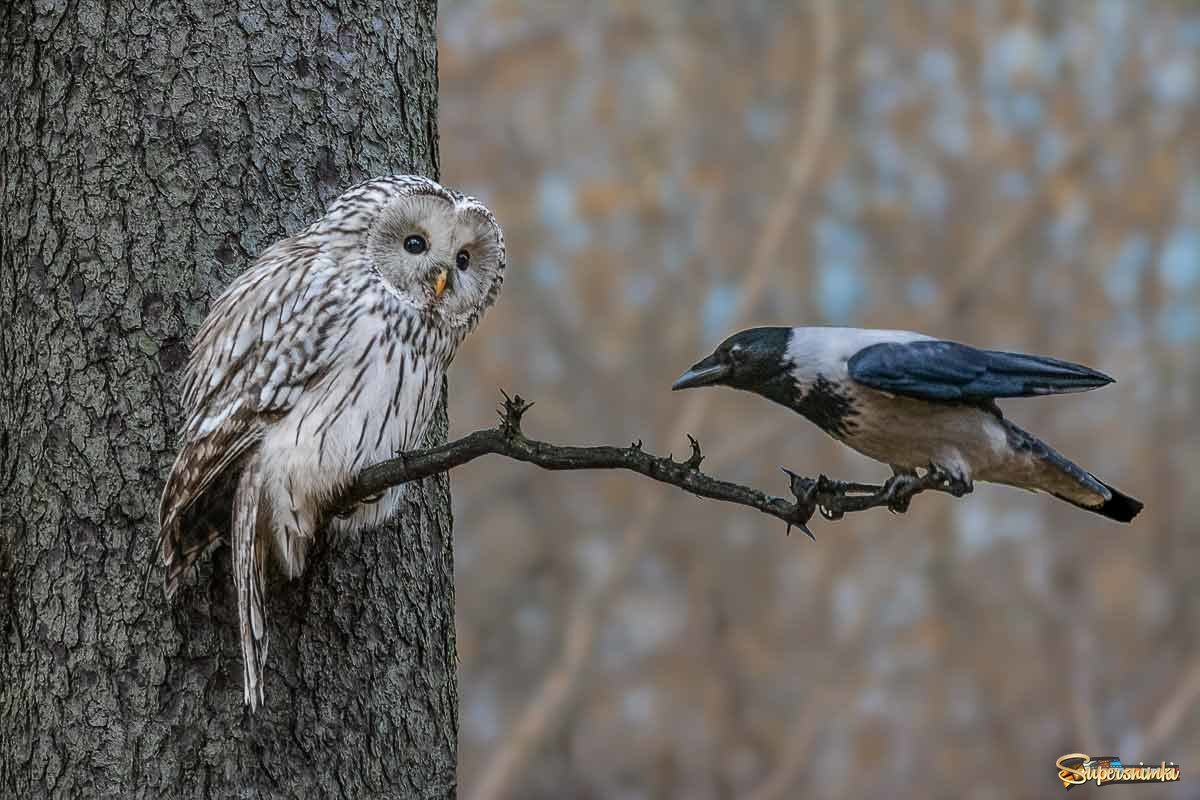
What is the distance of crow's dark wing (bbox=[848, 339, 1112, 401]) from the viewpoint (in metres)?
2.13

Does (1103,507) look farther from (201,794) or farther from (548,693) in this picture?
(548,693)

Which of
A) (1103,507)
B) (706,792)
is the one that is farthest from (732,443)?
(1103,507)

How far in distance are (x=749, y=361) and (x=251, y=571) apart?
0.92 meters

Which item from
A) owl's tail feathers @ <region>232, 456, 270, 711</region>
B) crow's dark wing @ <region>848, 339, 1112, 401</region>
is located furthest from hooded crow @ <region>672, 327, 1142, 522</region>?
owl's tail feathers @ <region>232, 456, 270, 711</region>

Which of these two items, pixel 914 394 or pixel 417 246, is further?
pixel 417 246

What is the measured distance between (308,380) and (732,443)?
18.2ft

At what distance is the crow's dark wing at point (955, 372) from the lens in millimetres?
2133

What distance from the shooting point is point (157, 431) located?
2.37 metres

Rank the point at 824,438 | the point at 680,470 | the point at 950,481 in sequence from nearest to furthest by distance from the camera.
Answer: the point at 680,470
the point at 950,481
the point at 824,438

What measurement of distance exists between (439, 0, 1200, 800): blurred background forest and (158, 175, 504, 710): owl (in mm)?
5419

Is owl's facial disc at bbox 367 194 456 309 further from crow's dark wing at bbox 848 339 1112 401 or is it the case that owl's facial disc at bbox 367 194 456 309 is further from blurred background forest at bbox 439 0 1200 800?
blurred background forest at bbox 439 0 1200 800

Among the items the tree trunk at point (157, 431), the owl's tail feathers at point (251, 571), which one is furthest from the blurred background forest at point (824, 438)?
the owl's tail feathers at point (251, 571)

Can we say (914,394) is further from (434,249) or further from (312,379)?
(312,379)

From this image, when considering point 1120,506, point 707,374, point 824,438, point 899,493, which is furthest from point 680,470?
point 824,438
